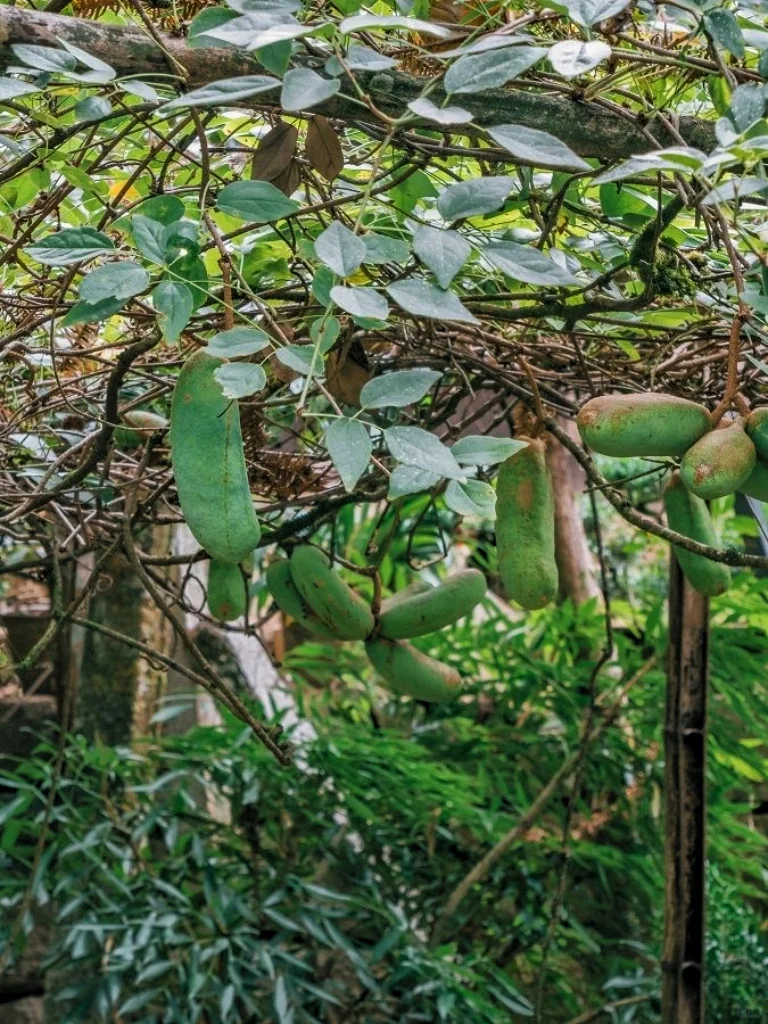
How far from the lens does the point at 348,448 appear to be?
20.3 inches

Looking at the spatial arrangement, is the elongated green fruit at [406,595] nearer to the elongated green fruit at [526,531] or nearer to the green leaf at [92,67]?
the elongated green fruit at [526,531]

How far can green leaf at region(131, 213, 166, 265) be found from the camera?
56 cm

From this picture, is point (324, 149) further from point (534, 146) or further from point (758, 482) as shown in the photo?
point (758, 482)

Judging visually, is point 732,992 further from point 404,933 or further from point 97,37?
point 97,37

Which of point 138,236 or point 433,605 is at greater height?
point 138,236

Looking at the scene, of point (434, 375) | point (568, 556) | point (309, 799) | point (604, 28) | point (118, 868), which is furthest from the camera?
point (568, 556)

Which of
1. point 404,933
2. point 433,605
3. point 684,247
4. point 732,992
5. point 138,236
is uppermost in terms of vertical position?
point 138,236

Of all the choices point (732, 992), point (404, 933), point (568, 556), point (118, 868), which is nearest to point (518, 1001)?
point (404, 933)

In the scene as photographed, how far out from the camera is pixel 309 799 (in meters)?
2.10

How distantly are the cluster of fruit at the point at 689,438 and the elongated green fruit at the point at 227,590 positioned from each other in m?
0.44

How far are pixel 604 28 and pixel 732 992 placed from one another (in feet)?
6.44

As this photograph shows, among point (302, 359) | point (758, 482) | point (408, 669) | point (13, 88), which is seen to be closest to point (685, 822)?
point (408, 669)

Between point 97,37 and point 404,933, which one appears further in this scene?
point 404,933

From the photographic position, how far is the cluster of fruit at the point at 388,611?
89 cm
